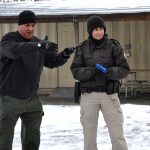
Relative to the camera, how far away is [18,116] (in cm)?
486

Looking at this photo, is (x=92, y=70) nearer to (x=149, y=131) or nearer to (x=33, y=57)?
(x=33, y=57)

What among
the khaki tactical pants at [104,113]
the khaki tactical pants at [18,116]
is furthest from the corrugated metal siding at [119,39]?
the khaki tactical pants at [18,116]

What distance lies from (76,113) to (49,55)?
4.75 m

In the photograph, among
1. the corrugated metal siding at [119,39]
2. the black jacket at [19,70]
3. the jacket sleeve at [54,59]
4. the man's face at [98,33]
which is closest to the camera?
the black jacket at [19,70]

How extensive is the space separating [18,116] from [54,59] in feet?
2.45

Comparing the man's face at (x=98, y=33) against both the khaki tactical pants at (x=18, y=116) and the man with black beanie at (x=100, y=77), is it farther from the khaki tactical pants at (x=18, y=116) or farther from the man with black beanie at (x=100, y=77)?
the khaki tactical pants at (x=18, y=116)

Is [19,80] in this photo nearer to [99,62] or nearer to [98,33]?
[99,62]

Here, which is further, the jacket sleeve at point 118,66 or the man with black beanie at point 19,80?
the jacket sleeve at point 118,66

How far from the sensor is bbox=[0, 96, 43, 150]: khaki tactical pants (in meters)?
4.77

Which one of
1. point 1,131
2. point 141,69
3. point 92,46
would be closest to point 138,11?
point 141,69

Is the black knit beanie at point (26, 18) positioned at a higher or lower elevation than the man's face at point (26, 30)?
higher

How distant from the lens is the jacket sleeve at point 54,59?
16.5 ft

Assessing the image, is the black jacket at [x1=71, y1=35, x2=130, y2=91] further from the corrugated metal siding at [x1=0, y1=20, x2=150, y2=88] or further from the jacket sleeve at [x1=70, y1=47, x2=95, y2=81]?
the corrugated metal siding at [x1=0, y1=20, x2=150, y2=88]

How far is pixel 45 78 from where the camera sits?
1522cm
